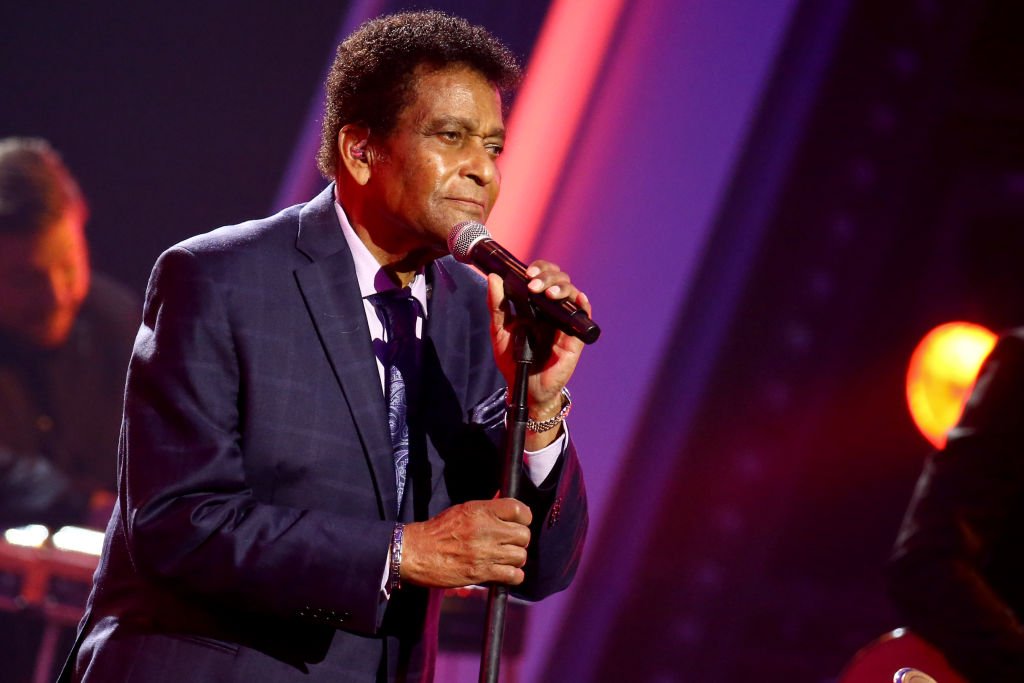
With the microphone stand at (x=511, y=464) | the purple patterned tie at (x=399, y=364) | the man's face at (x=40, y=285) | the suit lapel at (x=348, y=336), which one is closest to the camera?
the microphone stand at (x=511, y=464)

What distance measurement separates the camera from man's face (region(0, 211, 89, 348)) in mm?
4746

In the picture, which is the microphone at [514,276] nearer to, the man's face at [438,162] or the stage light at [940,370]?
the man's face at [438,162]

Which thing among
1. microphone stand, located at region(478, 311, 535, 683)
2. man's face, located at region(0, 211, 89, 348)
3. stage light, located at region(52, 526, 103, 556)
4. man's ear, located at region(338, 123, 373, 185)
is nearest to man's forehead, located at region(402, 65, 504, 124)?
man's ear, located at region(338, 123, 373, 185)

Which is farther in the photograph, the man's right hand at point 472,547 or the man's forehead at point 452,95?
the man's forehead at point 452,95

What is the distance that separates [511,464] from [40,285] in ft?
12.5

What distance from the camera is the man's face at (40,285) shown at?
475 cm

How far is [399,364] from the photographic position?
6.31ft

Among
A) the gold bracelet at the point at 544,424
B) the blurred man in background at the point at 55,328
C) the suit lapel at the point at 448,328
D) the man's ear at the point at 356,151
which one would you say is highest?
the man's ear at the point at 356,151

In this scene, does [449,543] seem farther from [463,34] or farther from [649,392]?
[649,392]

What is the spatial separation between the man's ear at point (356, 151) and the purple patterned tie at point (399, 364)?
0.23 metres

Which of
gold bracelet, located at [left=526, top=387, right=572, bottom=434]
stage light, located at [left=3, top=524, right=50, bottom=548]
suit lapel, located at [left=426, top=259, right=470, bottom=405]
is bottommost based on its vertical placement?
stage light, located at [left=3, top=524, right=50, bottom=548]

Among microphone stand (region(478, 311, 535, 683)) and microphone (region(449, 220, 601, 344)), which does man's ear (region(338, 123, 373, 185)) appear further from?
microphone stand (region(478, 311, 535, 683))

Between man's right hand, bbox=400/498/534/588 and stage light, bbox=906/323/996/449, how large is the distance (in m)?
3.44

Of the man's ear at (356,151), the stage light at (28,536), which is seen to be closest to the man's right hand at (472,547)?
the man's ear at (356,151)
